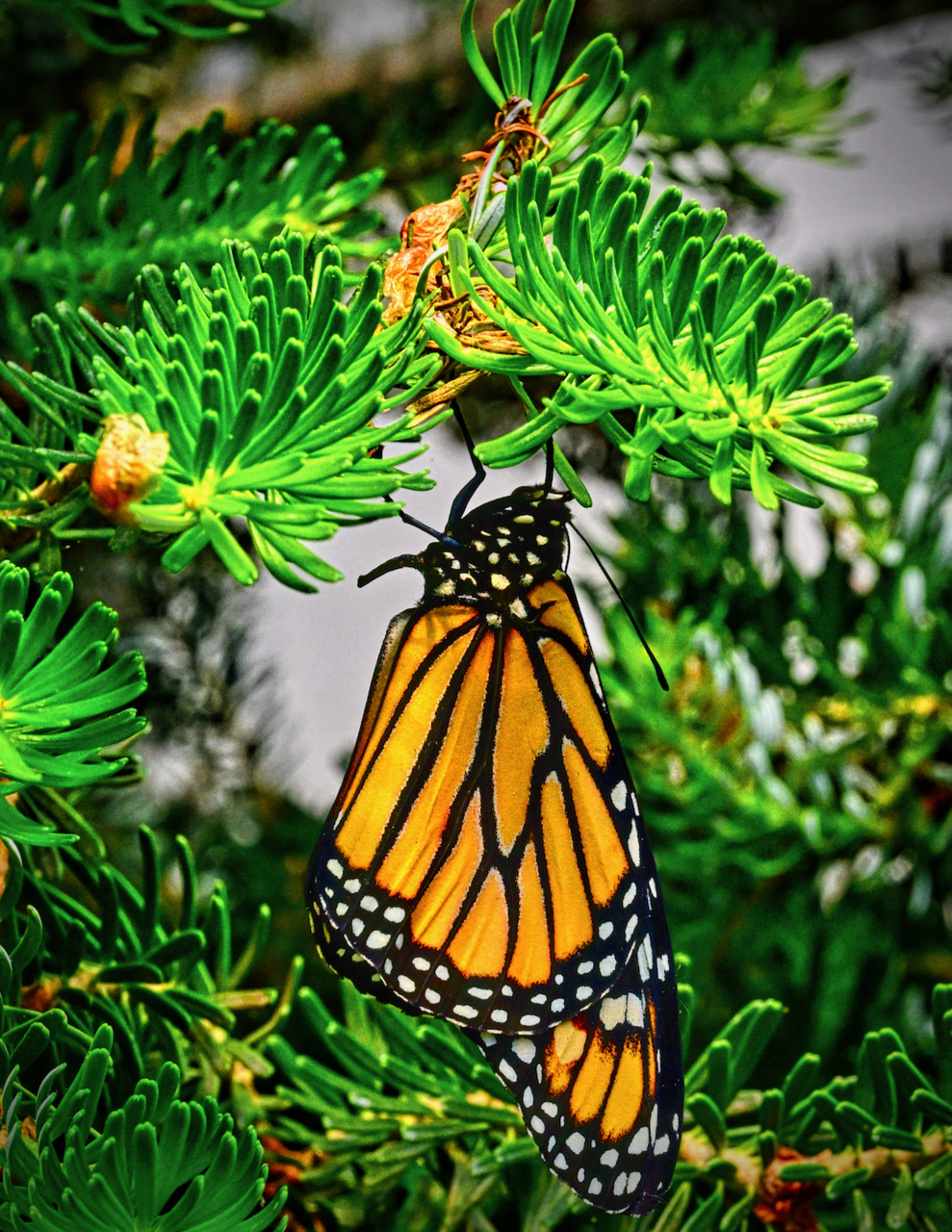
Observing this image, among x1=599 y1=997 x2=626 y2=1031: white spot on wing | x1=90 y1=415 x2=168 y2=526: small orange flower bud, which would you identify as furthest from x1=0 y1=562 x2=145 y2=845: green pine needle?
x1=599 y1=997 x2=626 y2=1031: white spot on wing

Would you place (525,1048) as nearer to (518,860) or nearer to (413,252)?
(518,860)

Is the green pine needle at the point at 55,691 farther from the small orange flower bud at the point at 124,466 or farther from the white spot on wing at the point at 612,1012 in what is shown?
the white spot on wing at the point at 612,1012

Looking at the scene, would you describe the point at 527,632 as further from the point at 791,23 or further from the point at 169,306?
the point at 791,23

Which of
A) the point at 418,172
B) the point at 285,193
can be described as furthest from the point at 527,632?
the point at 418,172

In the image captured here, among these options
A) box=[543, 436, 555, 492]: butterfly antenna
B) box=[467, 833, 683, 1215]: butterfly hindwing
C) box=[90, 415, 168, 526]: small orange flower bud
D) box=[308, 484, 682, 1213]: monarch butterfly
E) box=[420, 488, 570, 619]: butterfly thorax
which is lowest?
box=[467, 833, 683, 1215]: butterfly hindwing

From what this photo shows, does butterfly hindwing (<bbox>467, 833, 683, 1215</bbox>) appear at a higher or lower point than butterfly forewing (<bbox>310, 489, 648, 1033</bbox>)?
lower

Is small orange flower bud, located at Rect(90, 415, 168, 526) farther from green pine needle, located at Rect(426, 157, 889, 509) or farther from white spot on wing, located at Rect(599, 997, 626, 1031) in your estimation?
white spot on wing, located at Rect(599, 997, 626, 1031)
